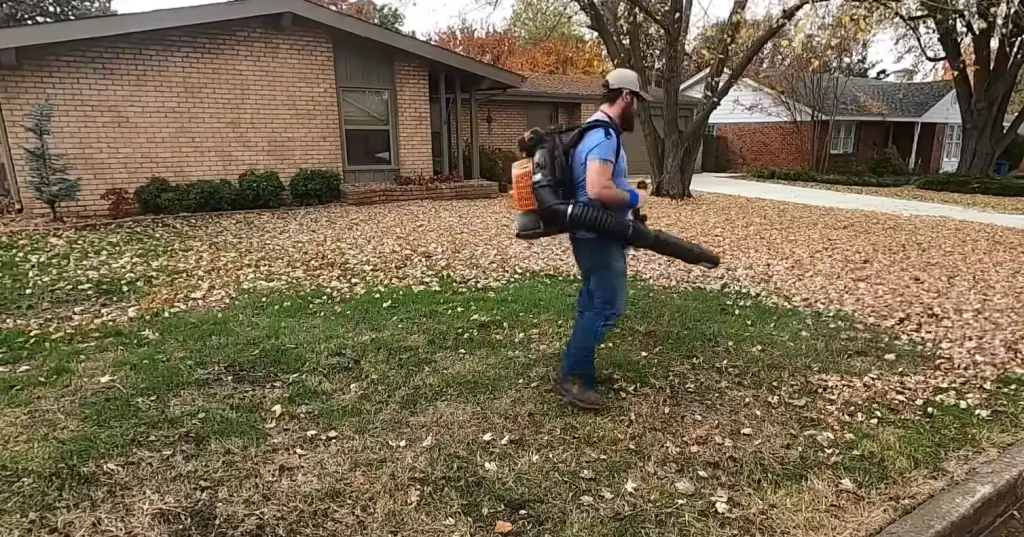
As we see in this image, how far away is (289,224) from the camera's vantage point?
9.38m

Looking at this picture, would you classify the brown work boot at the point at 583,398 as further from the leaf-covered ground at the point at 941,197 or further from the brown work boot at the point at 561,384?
the leaf-covered ground at the point at 941,197

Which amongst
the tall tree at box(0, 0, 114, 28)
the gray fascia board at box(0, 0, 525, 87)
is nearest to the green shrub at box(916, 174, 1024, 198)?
the gray fascia board at box(0, 0, 525, 87)

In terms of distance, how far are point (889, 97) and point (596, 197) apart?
27.2 meters

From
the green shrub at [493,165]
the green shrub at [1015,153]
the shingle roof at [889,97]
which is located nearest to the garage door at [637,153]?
the shingle roof at [889,97]

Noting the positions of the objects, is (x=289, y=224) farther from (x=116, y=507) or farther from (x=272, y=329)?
(x=116, y=507)

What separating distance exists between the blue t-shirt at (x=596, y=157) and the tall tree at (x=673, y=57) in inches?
387

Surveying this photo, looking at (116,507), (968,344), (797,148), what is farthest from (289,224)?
(797,148)

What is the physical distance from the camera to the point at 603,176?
9.28 ft

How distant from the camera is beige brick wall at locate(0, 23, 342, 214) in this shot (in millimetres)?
9656

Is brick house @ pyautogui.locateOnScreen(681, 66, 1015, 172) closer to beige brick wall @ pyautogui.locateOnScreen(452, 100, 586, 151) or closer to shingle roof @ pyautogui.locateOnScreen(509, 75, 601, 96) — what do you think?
shingle roof @ pyautogui.locateOnScreen(509, 75, 601, 96)

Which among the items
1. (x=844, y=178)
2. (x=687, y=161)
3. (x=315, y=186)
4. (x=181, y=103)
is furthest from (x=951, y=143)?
(x=181, y=103)

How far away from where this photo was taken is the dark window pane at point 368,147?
12438 millimetres

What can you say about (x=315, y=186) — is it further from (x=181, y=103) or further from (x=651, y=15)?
(x=651, y=15)

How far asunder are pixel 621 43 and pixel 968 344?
9.83 meters
